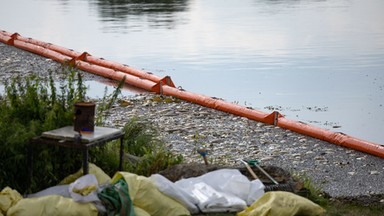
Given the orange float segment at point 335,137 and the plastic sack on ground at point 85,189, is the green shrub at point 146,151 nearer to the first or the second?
the plastic sack on ground at point 85,189

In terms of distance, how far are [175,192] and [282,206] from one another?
783 millimetres

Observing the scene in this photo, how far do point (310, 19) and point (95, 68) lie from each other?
8.66m

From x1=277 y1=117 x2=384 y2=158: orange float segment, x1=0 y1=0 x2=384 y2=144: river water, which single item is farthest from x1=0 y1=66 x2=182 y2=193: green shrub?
x1=0 y1=0 x2=384 y2=144: river water

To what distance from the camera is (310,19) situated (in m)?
20.4

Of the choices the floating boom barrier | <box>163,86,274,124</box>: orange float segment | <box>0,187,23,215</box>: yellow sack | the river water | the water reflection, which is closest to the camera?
<box>0,187,23,215</box>: yellow sack

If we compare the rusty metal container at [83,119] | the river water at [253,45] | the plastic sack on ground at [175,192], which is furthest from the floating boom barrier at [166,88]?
the plastic sack on ground at [175,192]

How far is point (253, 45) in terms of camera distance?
16219 millimetres

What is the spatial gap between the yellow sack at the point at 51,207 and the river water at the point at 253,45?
4578mm

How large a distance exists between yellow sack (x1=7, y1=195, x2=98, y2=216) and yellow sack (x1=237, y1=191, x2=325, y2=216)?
1103 millimetres

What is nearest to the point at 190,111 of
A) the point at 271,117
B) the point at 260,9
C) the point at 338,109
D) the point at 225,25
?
the point at 271,117

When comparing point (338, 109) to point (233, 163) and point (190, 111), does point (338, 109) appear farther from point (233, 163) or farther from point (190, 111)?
point (233, 163)

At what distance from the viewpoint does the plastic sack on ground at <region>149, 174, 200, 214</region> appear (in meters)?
6.18

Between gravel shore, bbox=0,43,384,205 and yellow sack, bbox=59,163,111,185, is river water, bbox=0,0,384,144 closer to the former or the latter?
gravel shore, bbox=0,43,384,205

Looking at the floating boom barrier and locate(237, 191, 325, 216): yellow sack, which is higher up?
locate(237, 191, 325, 216): yellow sack
